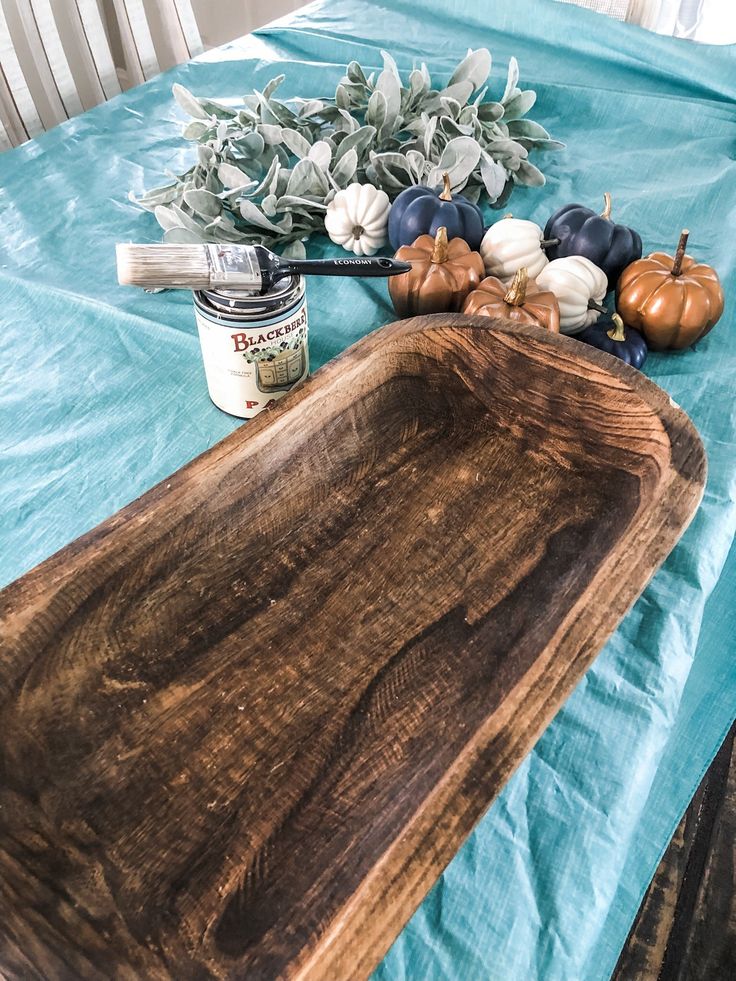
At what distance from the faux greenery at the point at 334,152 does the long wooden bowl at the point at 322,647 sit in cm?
36

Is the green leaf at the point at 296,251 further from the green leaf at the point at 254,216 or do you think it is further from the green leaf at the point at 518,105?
the green leaf at the point at 518,105

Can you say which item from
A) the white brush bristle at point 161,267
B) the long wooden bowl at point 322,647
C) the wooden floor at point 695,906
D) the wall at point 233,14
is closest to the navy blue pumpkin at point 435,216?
the long wooden bowl at point 322,647

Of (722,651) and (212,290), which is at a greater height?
(212,290)

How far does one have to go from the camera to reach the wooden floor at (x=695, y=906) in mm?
854

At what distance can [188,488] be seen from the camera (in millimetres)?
574

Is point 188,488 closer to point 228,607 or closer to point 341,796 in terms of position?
point 228,607

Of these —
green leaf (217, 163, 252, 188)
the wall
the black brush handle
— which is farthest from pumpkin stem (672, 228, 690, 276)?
the wall

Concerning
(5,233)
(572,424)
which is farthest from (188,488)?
A: (5,233)

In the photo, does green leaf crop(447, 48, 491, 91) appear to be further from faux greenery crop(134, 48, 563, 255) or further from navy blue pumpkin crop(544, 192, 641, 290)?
navy blue pumpkin crop(544, 192, 641, 290)

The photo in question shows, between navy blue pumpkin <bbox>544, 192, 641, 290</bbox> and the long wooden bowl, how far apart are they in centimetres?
24

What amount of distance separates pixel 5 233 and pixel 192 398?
0.41 metres

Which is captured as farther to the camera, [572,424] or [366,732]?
[572,424]

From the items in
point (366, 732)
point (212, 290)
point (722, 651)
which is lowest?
point (722, 651)

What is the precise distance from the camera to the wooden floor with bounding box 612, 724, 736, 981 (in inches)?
33.6
